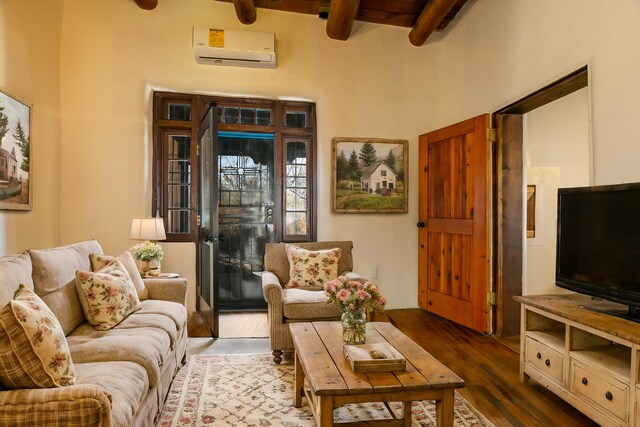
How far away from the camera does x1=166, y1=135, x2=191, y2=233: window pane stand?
4051 millimetres

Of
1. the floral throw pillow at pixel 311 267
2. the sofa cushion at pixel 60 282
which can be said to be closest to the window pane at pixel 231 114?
the floral throw pillow at pixel 311 267

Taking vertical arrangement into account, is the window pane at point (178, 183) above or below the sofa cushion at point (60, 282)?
above

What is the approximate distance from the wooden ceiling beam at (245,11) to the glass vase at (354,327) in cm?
317

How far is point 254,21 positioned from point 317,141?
141 centimetres

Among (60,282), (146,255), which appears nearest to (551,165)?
(146,255)

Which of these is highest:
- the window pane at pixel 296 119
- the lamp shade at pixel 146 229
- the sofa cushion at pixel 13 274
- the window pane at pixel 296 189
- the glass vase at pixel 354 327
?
the window pane at pixel 296 119

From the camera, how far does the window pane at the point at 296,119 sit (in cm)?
431

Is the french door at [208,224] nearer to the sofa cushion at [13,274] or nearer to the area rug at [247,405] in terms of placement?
the area rug at [247,405]

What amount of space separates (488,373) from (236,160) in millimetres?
3215

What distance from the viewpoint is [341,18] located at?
12.5 ft

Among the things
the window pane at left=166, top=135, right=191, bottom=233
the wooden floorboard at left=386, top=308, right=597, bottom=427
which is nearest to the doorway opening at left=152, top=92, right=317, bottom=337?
the window pane at left=166, top=135, right=191, bottom=233

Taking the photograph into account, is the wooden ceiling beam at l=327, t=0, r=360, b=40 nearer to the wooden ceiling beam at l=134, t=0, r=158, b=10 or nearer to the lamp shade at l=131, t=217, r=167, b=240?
the wooden ceiling beam at l=134, t=0, r=158, b=10

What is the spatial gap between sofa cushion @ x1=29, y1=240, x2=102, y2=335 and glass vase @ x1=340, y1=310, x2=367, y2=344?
4.86 ft

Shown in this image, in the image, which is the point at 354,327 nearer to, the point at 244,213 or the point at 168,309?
the point at 168,309
